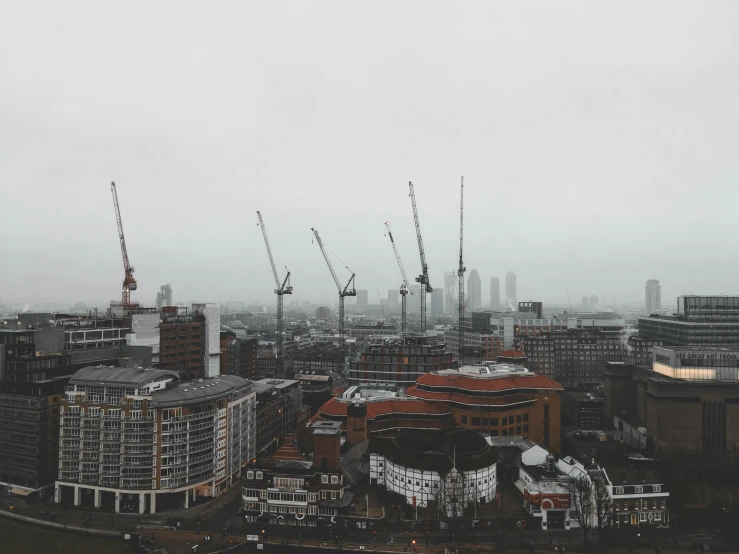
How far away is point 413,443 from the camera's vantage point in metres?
60.3

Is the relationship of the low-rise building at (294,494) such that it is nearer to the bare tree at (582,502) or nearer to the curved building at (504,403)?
the bare tree at (582,502)

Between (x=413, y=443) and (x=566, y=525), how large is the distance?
711 inches

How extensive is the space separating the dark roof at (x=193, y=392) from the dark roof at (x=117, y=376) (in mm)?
1882

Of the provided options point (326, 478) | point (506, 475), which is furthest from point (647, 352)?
point (326, 478)

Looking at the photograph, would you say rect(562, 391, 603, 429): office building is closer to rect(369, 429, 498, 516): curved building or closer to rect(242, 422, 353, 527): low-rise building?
rect(369, 429, 498, 516): curved building

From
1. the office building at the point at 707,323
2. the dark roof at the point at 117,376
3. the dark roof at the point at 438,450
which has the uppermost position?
the office building at the point at 707,323

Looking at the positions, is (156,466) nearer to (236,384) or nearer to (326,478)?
(236,384)

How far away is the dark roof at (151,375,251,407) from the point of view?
184ft

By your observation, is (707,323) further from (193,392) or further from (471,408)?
(193,392)

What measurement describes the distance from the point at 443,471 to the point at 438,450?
4.44 metres

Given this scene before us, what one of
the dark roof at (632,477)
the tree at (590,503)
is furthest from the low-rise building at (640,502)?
the tree at (590,503)

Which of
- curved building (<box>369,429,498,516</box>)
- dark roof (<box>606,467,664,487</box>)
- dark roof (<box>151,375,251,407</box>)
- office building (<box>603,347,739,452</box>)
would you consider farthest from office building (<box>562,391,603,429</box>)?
dark roof (<box>151,375,251,407</box>)

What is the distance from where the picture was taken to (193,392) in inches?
2303

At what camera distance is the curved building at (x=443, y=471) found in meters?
52.8
